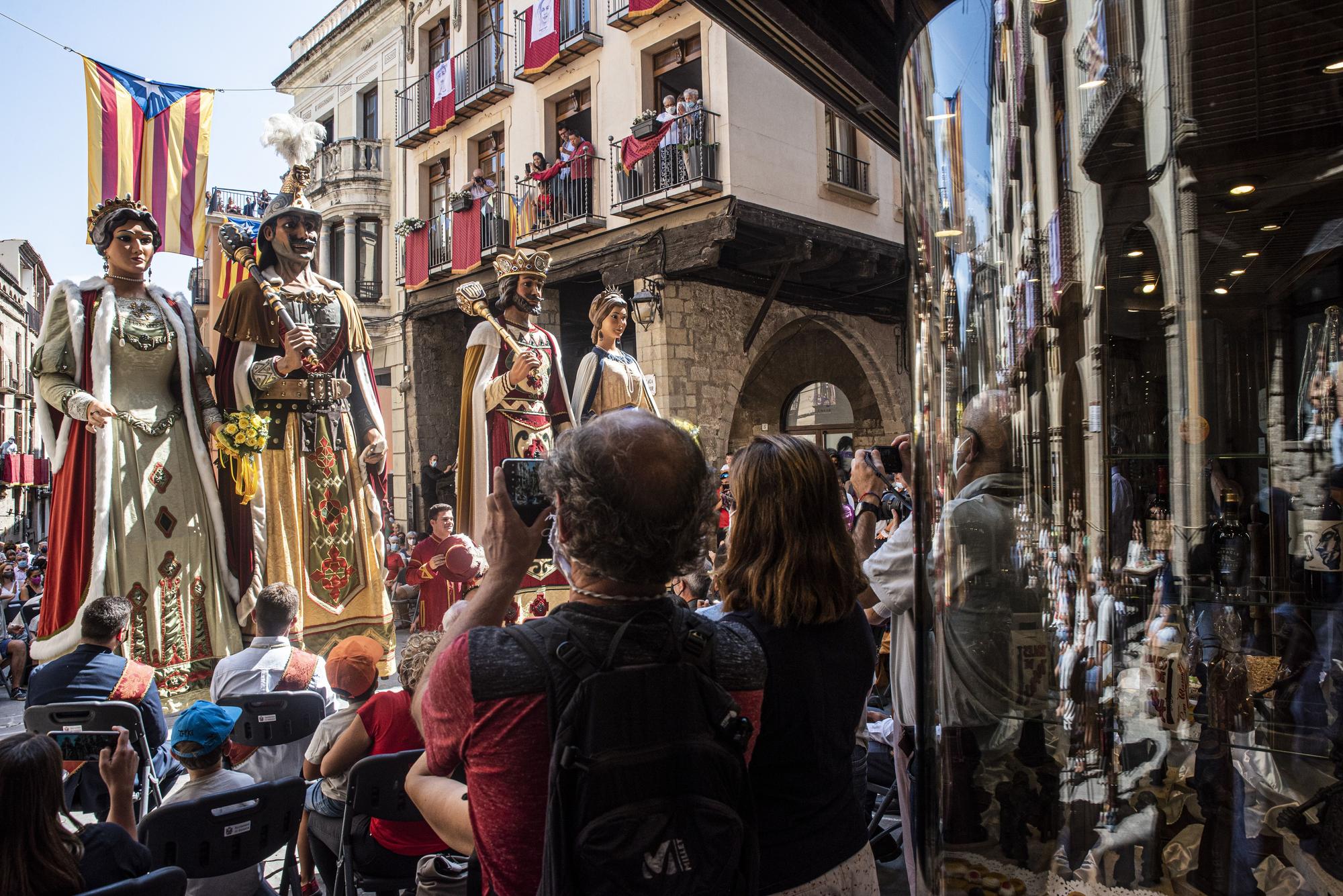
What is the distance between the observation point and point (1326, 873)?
1.83 meters

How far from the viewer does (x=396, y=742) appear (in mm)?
2752

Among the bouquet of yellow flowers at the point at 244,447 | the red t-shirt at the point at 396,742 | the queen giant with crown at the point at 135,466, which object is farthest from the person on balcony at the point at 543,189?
the red t-shirt at the point at 396,742

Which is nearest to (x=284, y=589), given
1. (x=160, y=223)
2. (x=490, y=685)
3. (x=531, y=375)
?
(x=531, y=375)

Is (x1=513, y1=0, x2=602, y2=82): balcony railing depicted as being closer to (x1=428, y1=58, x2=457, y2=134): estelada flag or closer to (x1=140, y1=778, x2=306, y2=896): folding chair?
(x1=428, y1=58, x2=457, y2=134): estelada flag

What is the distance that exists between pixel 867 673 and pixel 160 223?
6939mm

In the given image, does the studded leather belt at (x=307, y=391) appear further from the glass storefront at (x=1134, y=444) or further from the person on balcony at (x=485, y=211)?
the person on balcony at (x=485, y=211)

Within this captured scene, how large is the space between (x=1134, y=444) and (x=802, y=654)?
2.13 ft

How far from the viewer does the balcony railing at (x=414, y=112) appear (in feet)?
57.1

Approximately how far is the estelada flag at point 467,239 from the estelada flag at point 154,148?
7.80 metres

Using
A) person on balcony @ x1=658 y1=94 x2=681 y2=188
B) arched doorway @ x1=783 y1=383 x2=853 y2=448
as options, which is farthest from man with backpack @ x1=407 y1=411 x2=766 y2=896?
arched doorway @ x1=783 y1=383 x2=853 y2=448

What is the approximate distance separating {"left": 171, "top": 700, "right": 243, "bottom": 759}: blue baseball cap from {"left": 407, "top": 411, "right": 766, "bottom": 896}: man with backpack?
1578 millimetres

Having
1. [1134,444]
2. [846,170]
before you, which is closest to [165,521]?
[1134,444]

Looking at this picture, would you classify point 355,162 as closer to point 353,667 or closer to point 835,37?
point 353,667

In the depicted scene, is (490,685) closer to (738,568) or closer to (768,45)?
(738,568)
